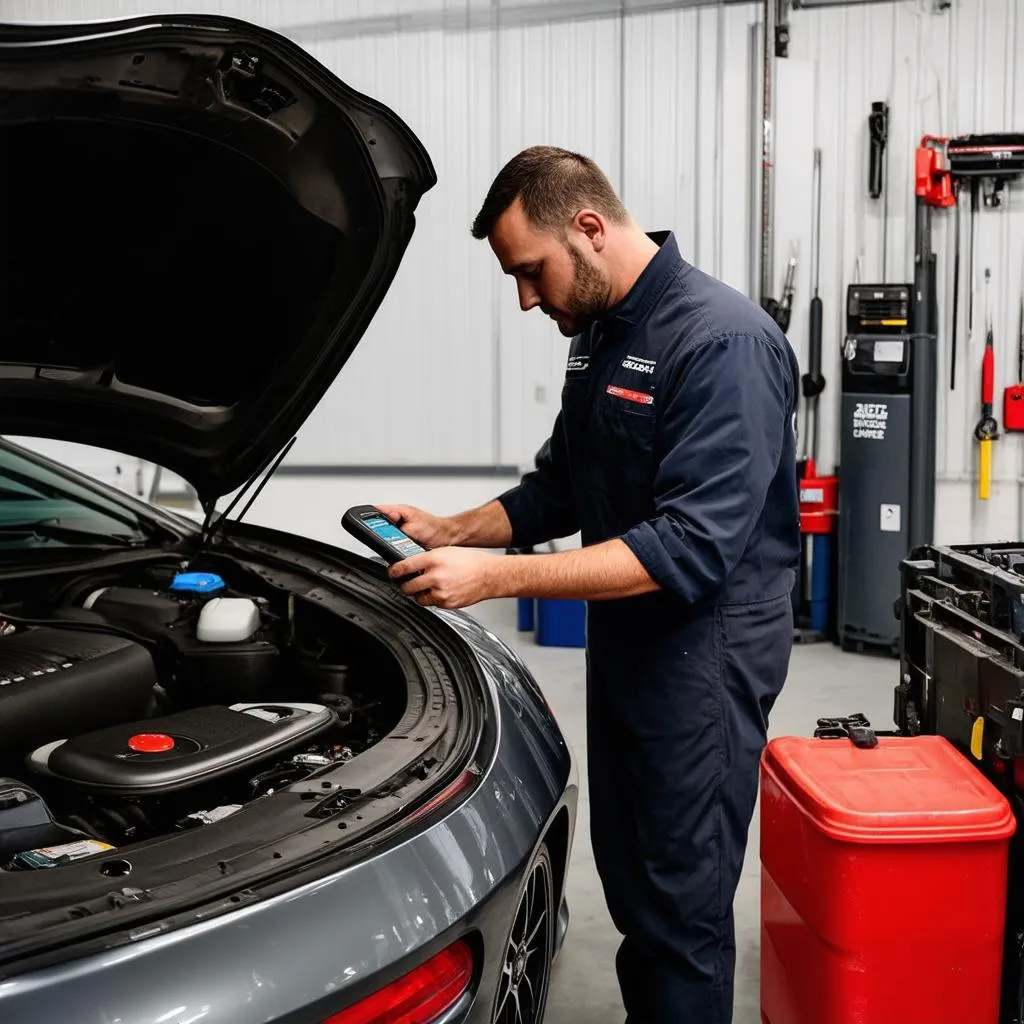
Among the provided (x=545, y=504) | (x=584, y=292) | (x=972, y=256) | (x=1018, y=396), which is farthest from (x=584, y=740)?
(x=972, y=256)

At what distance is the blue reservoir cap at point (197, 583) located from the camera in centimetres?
217

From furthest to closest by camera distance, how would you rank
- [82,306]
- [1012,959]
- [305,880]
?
[82,306] → [1012,959] → [305,880]

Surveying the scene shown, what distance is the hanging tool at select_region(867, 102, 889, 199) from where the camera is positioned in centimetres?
501

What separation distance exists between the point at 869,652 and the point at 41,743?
150 inches

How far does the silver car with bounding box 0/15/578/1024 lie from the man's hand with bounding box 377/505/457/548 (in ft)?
0.41

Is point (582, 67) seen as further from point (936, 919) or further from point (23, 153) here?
point (936, 919)

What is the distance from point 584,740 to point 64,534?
1844 mm

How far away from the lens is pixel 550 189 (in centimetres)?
177

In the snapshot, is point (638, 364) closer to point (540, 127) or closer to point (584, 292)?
point (584, 292)

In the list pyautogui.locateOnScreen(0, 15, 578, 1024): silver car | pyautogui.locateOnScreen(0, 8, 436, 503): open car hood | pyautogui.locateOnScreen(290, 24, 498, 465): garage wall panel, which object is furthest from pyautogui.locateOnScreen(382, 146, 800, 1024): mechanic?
pyautogui.locateOnScreen(290, 24, 498, 465): garage wall panel

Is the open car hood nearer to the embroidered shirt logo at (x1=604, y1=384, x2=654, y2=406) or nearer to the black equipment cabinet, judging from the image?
the embroidered shirt logo at (x1=604, y1=384, x2=654, y2=406)

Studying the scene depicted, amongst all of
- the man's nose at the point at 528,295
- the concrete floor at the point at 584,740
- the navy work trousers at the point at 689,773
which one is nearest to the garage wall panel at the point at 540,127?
the concrete floor at the point at 584,740

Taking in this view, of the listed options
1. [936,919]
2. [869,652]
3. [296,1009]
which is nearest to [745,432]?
[936,919]

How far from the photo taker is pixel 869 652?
4840mm
